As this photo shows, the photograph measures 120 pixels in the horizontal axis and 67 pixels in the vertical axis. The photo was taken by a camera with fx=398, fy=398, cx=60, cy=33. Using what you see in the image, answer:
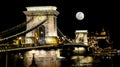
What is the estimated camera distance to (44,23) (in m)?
43.9

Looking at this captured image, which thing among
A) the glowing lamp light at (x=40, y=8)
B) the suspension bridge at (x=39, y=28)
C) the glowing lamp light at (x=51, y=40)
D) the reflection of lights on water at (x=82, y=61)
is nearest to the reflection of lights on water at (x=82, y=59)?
the reflection of lights on water at (x=82, y=61)

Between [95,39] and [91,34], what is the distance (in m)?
2.04

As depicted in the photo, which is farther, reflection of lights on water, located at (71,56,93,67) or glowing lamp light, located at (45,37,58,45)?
reflection of lights on water, located at (71,56,93,67)

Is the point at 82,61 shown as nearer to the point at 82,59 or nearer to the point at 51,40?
the point at 82,59

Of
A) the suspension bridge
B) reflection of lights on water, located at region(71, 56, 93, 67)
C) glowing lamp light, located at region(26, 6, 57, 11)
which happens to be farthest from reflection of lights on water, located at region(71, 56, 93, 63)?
glowing lamp light, located at region(26, 6, 57, 11)

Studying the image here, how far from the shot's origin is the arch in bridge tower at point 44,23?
4212 centimetres

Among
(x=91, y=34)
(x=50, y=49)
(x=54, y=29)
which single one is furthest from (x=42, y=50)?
(x=91, y=34)

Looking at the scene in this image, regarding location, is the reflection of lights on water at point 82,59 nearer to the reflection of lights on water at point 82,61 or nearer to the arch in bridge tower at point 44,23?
the reflection of lights on water at point 82,61

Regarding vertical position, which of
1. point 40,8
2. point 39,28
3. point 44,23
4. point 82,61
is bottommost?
point 82,61

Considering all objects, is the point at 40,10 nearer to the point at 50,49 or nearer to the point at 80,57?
the point at 50,49

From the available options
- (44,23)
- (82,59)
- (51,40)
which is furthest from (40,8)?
(82,59)

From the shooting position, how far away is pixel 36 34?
148ft

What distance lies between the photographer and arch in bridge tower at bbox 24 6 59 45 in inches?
1658

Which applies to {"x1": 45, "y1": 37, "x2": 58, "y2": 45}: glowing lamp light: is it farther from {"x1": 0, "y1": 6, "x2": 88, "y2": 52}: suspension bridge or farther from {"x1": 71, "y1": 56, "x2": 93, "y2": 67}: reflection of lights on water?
{"x1": 71, "y1": 56, "x2": 93, "y2": 67}: reflection of lights on water
